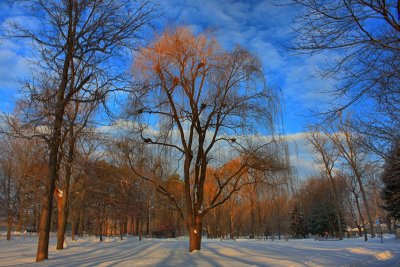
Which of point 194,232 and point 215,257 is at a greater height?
point 194,232

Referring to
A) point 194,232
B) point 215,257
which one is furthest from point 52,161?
point 194,232

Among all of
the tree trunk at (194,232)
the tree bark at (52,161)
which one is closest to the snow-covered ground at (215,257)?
the tree trunk at (194,232)

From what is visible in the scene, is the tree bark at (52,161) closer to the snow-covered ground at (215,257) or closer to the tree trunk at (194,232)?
the snow-covered ground at (215,257)

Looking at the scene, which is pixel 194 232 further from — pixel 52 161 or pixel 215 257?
pixel 52 161

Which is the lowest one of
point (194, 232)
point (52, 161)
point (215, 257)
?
point (215, 257)

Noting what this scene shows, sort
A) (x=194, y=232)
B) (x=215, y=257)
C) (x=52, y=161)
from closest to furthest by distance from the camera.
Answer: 1. (x=52, y=161)
2. (x=215, y=257)
3. (x=194, y=232)

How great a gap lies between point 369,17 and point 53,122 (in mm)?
10004

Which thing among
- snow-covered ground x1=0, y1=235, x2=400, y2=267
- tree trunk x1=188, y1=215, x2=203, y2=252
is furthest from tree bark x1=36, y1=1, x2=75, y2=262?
tree trunk x1=188, y1=215, x2=203, y2=252

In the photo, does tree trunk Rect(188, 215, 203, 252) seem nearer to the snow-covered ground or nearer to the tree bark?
the snow-covered ground

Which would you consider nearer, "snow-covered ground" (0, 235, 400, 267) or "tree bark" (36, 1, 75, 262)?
"snow-covered ground" (0, 235, 400, 267)

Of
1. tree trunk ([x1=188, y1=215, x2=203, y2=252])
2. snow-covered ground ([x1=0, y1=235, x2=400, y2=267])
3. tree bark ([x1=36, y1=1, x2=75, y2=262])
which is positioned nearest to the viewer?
snow-covered ground ([x1=0, y1=235, x2=400, y2=267])

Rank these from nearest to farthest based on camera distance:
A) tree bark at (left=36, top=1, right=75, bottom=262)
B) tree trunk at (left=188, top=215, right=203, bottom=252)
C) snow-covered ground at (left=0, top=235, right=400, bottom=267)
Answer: snow-covered ground at (left=0, top=235, right=400, bottom=267), tree bark at (left=36, top=1, right=75, bottom=262), tree trunk at (left=188, top=215, right=203, bottom=252)

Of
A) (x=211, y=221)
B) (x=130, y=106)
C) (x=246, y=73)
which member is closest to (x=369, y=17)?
(x=246, y=73)

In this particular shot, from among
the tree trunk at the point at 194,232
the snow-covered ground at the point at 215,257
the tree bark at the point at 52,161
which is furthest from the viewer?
the tree trunk at the point at 194,232
